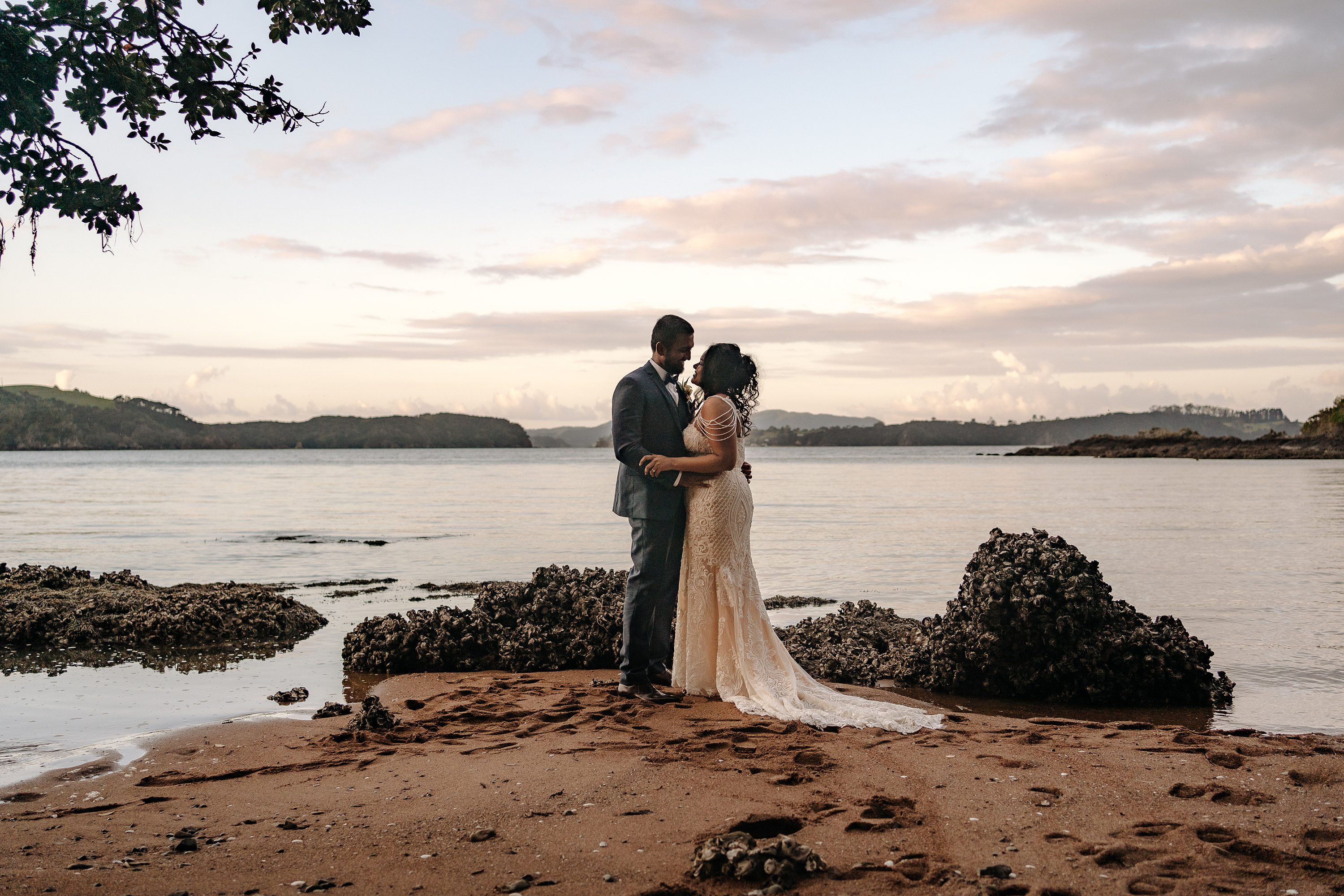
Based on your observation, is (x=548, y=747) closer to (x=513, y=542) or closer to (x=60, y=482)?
(x=513, y=542)

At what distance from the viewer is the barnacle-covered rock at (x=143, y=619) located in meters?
9.00

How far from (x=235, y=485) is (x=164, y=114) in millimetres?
45272

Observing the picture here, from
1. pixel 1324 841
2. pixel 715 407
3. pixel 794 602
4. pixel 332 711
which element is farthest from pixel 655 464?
pixel 794 602

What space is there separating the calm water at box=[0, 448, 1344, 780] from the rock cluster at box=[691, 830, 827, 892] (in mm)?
3955

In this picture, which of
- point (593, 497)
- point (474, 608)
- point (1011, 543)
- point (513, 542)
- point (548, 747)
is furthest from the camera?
point (593, 497)

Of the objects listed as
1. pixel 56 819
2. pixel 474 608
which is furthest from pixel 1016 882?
pixel 474 608

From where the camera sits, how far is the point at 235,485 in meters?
45.9

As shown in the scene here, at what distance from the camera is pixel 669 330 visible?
20.4 ft

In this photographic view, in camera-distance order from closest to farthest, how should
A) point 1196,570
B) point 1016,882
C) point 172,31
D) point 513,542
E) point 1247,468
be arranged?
point 1016,882 < point 172,31 < point 1196,570 < point 513,542 < point 1247,468

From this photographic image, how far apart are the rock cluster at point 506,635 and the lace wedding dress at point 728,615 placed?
1.62 metres

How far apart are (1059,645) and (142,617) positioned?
27.0 ft

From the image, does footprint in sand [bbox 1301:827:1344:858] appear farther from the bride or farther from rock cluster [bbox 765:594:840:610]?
rock cluster [bbox 765:594:840:610]

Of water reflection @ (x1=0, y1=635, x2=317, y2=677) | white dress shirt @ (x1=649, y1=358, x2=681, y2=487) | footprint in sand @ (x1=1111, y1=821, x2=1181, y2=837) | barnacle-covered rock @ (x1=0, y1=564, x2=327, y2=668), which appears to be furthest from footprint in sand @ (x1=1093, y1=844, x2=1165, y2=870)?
barnacle-covered rock @ (x1=0, y1=564, x2=327, y2=668)

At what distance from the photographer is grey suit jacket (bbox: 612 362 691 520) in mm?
6113
